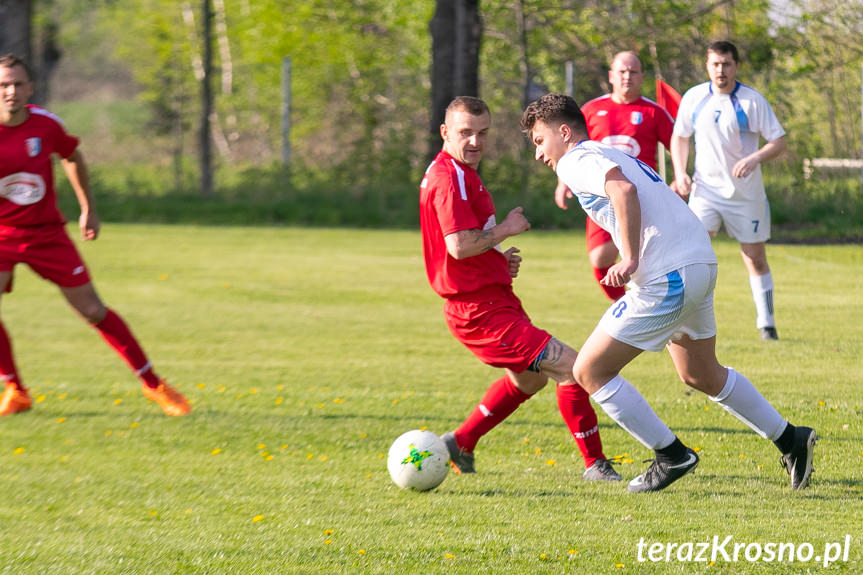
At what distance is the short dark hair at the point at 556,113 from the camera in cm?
482

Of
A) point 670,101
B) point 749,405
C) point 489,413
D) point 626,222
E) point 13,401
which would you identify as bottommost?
point 13,401

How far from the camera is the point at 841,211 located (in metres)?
17.2

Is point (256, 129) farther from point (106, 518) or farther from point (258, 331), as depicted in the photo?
point (106, 518)

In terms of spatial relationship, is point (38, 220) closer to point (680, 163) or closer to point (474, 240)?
point (474, 240)

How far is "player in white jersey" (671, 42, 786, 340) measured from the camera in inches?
363

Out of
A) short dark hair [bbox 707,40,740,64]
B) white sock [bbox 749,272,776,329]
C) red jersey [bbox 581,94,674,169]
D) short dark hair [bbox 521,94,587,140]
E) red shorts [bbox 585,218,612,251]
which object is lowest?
white sock [bbox 749,272,776,329]

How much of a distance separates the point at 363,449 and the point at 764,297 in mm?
4425

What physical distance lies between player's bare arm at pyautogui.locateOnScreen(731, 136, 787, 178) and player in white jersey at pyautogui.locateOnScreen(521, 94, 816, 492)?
160 inches

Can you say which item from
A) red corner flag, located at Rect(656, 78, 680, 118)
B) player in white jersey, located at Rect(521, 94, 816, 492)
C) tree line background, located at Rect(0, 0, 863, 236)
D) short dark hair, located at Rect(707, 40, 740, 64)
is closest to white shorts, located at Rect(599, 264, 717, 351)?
player in white jersey, located at Rect(521, 94, 816, 492)

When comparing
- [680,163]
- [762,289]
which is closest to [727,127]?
[680,163]

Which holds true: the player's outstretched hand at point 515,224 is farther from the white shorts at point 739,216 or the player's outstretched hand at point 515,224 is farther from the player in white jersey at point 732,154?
the white shorts at point 739,216

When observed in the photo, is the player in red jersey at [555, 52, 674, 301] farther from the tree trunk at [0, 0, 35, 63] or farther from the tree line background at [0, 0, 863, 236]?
the tree trunk at [0, 0, 35, 63]

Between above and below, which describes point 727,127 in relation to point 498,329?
above

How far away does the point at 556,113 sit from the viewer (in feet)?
15.8
